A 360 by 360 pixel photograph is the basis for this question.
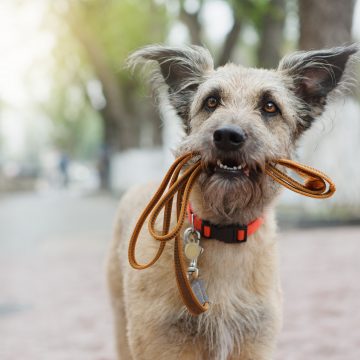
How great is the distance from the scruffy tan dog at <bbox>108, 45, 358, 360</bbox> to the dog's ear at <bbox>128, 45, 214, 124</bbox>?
0.01 m

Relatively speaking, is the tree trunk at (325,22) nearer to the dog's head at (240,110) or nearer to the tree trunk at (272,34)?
the tree trunk at (272,34)

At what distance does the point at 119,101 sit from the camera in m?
27.9

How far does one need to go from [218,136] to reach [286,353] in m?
3.02

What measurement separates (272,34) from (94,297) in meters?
13.1

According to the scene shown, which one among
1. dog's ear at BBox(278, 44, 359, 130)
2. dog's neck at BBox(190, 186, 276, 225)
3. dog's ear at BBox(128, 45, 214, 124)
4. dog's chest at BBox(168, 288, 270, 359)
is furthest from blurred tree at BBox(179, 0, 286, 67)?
dog's chest at BBox(168, 288, 270, 359)

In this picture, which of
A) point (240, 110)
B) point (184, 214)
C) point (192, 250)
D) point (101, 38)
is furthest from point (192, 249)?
point (101, 38)

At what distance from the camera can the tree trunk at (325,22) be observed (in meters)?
13.2

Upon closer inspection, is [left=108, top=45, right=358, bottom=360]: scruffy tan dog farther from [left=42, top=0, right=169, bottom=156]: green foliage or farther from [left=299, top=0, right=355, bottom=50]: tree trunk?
[left=299, top=0, right=355, bottom=50]: tree trunk

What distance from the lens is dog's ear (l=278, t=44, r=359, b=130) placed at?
4469 millimetres

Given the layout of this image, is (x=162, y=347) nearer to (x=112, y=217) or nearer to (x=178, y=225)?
(x=178, y=225)

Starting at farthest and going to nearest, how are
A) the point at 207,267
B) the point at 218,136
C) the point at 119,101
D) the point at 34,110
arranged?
1. the point at 34,110
2. the point at 119,101
3. the point at 207,267
4. the point at 218,136

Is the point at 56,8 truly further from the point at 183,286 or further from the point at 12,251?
the point at 183,286

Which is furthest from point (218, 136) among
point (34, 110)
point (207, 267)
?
point (34, 110)

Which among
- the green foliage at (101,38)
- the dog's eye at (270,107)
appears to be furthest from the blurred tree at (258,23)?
the dog's eye at (270,107)
